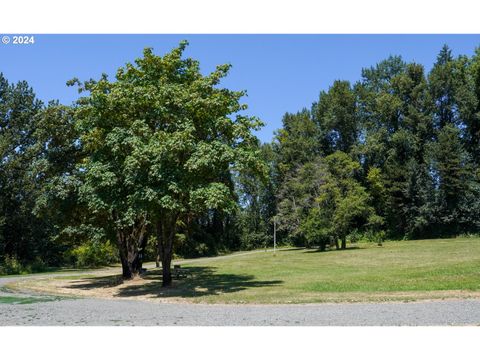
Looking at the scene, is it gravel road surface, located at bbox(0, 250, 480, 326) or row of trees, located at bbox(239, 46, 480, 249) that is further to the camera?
row of trees, located at bbox(239, 46, 480, 249)

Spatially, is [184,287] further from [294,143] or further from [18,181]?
[294,143]

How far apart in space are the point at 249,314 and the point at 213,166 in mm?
7684

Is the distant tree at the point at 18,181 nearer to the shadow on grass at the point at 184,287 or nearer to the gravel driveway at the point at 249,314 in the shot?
the shadow on grass at the point at 184,287

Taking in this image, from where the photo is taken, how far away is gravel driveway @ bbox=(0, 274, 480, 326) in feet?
37.0

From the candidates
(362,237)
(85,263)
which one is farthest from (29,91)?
(362,237)

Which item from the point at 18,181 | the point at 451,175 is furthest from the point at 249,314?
the point at 451,175

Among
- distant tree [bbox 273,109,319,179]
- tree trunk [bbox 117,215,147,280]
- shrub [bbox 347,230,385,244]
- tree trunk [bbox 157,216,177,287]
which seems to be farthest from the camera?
distant tree [bbox 273,109,319,179]

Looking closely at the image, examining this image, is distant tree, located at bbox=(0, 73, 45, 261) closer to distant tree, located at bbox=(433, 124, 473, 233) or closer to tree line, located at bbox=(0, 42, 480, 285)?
tree line, located at bbox=(0, 42, 480, 285)

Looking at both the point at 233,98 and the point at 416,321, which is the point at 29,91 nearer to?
the point at 233,98

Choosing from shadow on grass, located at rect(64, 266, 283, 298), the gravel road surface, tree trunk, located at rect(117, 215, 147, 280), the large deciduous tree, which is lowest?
shadow on grass, located at rect(64, 266, 283, 298)

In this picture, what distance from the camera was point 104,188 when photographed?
2134cm

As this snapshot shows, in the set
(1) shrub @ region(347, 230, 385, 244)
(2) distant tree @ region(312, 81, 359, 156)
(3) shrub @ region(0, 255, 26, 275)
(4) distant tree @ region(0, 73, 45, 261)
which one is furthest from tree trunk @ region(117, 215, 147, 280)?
(2) distant tree @ region(312, 81, 359, 156)

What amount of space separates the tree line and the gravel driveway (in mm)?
5039

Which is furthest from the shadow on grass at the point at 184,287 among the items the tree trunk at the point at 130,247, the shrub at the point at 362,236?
the shrub at the point at 362,236
